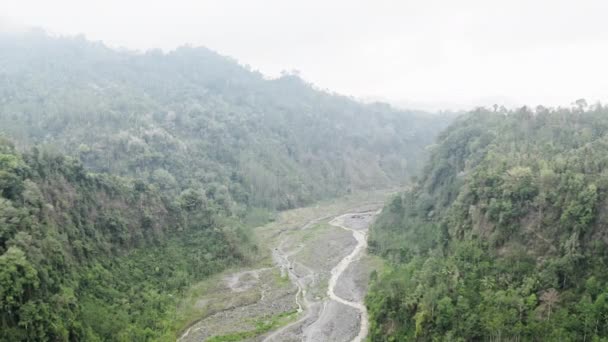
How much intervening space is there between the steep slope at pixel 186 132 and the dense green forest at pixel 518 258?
56.4 m

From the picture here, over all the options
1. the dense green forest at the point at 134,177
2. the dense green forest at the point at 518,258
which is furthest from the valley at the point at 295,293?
the dense green forest at the point at 134,177

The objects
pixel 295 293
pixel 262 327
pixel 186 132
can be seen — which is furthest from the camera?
pixel 186 132

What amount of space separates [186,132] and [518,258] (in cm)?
10088

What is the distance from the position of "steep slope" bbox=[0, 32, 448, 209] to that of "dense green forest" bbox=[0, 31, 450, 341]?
0.46 meters

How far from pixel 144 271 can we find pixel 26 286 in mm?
21912

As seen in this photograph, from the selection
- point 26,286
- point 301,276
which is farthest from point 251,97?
point 26,286

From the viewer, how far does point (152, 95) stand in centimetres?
16225

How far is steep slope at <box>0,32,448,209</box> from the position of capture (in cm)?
10538

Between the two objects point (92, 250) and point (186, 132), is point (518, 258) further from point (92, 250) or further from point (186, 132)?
point (186, 132)

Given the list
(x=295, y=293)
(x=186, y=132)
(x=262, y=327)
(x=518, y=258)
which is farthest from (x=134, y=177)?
(x=518, y=258)

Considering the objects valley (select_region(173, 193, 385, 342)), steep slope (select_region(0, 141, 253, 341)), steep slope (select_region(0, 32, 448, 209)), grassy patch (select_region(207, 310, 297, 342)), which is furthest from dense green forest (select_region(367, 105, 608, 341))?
steep slope (select_region(0, 32, 448, 209))

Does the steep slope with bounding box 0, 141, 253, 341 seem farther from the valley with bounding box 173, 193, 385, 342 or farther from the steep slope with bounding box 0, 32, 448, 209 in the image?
the steep slope with bounding box 0, 32, 448, 209

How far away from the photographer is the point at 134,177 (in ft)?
311

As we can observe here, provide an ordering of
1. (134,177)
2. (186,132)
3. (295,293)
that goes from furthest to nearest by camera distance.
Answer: (186,132) → (134,177) → (295,293)
